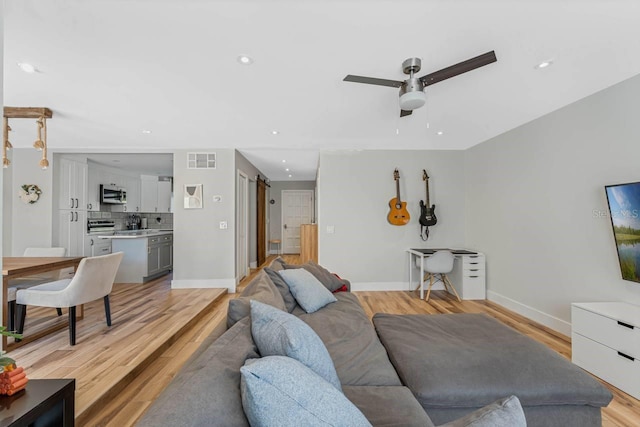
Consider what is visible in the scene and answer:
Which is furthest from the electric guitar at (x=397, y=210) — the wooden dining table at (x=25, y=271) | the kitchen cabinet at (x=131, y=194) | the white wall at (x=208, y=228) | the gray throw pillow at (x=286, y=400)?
the kitchen cabinet at (x=131, y=194)

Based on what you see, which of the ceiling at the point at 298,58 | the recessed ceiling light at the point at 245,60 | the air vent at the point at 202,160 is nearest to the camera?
the ceiling at the point at 298,58

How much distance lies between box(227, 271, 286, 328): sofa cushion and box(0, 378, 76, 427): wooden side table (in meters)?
0.74

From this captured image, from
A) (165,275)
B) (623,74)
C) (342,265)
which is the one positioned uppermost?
(623,74)

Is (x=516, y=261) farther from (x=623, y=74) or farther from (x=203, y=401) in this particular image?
(x=203, y=401)

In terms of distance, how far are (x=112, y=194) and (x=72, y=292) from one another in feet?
12.8

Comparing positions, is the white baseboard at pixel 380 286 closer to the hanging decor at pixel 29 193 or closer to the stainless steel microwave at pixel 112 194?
the stainless steel microwave at pixel 112 194

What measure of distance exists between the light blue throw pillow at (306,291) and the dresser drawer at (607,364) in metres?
2.10

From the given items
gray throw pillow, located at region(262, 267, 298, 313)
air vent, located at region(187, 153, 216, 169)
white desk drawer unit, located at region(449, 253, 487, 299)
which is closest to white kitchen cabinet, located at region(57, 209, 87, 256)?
air vent, located at region(187, 153, 216, 169)

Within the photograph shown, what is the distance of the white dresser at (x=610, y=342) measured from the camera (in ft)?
6.35

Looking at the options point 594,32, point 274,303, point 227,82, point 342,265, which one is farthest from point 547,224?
point 227,82

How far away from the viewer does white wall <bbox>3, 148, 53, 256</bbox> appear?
4484 millimetres

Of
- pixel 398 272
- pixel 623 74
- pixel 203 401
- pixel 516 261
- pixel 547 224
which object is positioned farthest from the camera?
pixel 398 272

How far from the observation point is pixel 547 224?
3154 mm

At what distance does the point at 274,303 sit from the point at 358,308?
93cm
